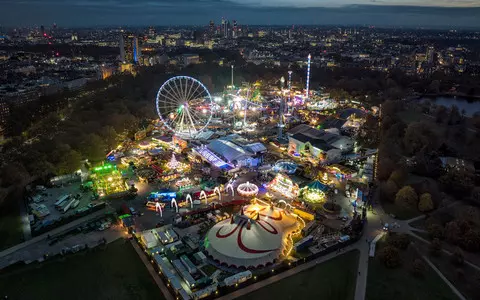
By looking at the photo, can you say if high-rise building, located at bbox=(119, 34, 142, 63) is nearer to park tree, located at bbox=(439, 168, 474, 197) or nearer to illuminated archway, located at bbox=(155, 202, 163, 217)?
illuminated archway, located at bbox=(155, 202, 163, 217)

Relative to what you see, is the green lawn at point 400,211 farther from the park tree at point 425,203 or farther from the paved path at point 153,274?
the paved path at point 153,274

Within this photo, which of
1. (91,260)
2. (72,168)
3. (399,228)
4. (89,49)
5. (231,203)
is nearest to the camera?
(91,260)

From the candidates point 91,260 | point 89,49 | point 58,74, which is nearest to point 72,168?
point 91,260

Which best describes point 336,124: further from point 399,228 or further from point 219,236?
point 219,236

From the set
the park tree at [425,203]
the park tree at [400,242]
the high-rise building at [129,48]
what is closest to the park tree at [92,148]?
the park tree at [400,242]

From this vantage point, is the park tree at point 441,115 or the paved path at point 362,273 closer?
the paved path at point 362,273

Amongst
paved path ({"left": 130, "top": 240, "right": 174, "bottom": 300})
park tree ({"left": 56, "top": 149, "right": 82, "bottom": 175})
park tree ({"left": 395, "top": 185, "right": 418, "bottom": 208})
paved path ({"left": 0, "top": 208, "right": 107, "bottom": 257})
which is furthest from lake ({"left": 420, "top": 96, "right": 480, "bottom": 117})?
paved path ({"left": 0, "top": 208, "right": 107, "bottom": 257})
